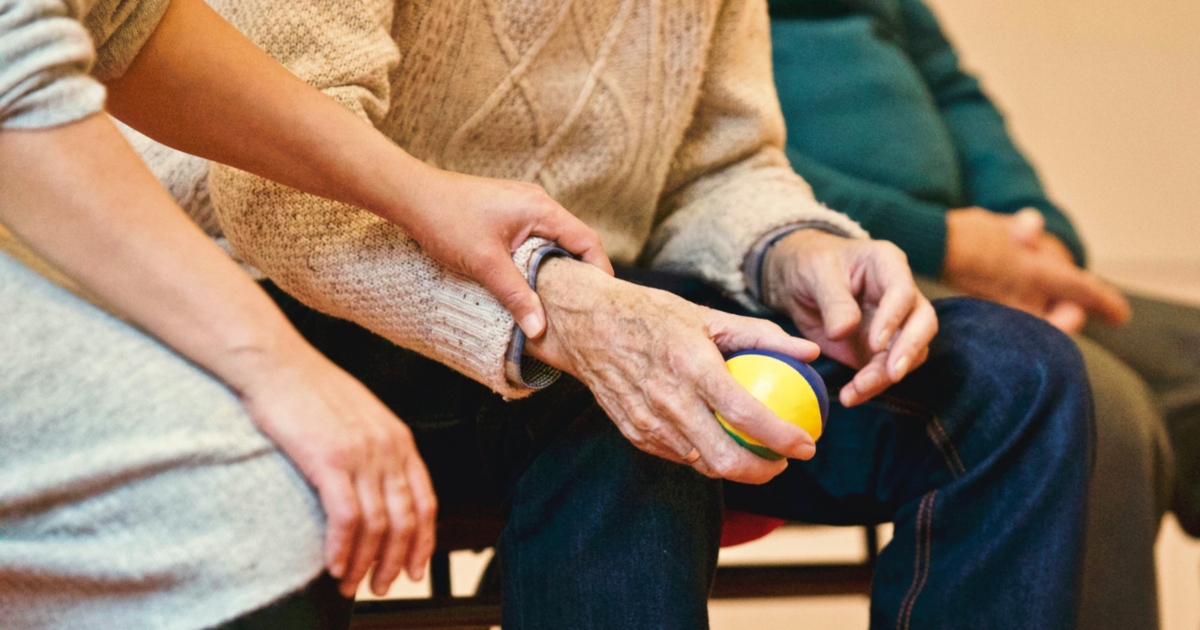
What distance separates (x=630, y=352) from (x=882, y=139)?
0.95 metres

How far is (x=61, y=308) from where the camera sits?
1.47 feet

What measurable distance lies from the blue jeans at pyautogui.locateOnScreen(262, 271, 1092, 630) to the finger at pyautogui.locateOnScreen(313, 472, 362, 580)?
0.71ft

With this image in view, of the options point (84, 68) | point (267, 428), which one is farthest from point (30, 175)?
point (267, 428)

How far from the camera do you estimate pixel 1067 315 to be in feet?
4.46

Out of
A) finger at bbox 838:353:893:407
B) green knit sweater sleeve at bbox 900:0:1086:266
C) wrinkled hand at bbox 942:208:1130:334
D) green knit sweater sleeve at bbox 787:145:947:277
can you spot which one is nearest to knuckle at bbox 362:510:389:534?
finger at bbox 838:353:893:407

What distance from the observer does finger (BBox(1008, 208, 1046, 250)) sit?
4.48 feet

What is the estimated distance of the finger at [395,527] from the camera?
0.48 metres

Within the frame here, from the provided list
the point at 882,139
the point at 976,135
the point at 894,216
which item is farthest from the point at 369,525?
the point at 976,135

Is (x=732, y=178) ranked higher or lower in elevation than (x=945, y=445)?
higher

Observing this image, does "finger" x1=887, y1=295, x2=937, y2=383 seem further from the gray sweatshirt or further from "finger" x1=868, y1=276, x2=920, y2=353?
the gray sweatshirt

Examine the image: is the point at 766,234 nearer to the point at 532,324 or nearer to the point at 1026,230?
the point at 532,324

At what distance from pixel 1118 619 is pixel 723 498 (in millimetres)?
379

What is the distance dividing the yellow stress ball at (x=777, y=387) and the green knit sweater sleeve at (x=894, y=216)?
74 cm

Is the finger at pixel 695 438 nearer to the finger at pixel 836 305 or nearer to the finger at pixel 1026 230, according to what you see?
the finger at pixel 836 305
